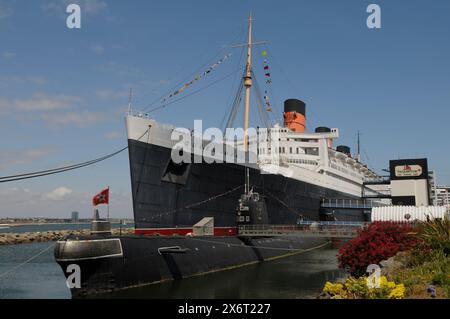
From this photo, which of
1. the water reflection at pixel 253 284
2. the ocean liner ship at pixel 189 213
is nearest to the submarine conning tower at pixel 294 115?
the ocean liner ship at pixel 189 213

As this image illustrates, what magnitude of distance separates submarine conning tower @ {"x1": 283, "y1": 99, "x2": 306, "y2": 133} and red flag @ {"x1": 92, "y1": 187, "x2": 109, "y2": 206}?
137 feet

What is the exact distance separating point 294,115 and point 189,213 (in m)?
32.6

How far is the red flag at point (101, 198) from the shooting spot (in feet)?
73.5

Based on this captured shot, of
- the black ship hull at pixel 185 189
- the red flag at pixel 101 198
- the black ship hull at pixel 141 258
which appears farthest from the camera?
the black ship hull at pixel 185 189

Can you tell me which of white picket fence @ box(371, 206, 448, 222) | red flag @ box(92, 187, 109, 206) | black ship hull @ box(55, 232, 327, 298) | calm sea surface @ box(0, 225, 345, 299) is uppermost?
red flag @ box(92, 187, 109, 206)

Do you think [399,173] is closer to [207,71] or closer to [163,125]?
[207,71]

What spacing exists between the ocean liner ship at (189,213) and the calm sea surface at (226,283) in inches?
47.9

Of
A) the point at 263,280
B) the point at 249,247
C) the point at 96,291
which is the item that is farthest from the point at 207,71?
the point at 96,291

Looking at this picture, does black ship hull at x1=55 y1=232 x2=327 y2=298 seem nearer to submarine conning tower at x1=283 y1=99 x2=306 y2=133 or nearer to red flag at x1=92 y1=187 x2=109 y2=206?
red flag at x1=92 y1=187 x2=109 y2=206

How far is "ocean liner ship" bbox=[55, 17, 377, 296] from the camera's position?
75.1 feet

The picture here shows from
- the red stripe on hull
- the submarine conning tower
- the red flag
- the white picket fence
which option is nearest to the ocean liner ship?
the red stripe on hull

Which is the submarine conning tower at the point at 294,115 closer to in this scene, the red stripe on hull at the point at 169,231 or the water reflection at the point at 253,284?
the red stripe on hull at the point at 169,231

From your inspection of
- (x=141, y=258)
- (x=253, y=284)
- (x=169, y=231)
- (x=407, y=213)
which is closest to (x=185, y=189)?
(x=169, y=231)
